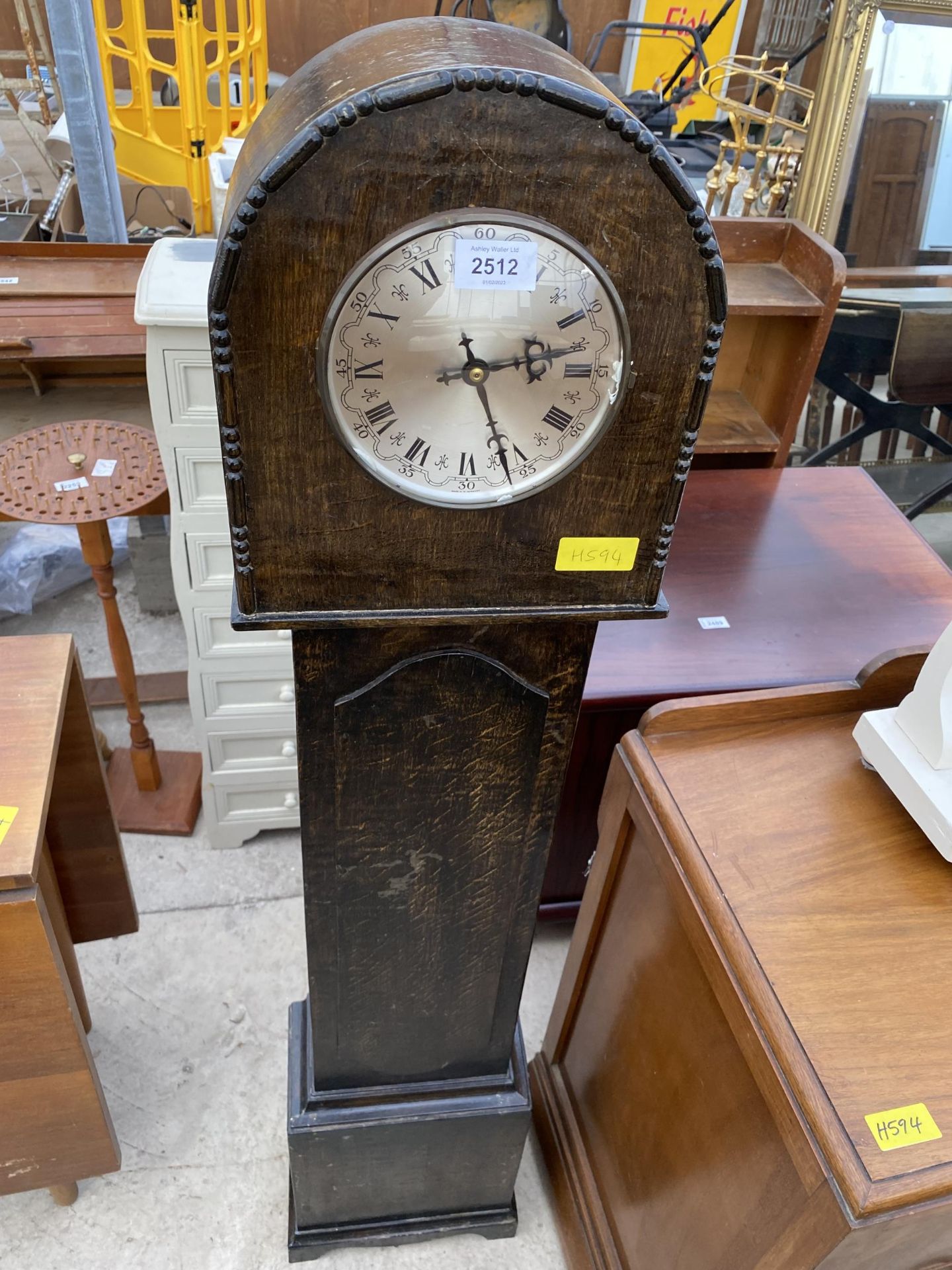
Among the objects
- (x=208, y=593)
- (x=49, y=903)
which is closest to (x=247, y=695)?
(x=208, y=593)

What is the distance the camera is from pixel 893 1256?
0.89 meters

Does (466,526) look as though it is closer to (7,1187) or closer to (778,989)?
(778,989)

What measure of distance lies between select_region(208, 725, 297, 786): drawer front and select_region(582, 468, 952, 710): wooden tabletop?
78cm

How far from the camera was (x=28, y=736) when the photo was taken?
50.5 inches

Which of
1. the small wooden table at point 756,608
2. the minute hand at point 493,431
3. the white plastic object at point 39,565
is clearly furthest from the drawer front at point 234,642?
the minute hand at point 493,431

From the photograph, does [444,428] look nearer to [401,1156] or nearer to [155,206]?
[401,1156]

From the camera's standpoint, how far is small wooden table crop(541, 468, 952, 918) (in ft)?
5.32

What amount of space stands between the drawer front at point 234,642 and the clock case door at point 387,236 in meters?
1.06

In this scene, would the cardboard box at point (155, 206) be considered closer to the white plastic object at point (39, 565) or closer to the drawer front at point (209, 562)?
the white plastic object at point (39, 565)

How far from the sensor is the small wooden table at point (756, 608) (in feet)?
5.32

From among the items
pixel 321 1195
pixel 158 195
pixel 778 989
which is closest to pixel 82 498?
pixel 321 1195

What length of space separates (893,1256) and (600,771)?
37.3 inches

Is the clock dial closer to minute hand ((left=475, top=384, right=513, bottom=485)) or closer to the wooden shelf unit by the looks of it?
minute hand ((left=475, top=384, right=513, bottom=485))

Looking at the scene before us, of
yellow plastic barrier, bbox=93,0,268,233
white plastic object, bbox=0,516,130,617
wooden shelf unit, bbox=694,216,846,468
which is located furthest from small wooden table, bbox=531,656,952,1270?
yellow plastic barrier, bbox=93,0,268,233
